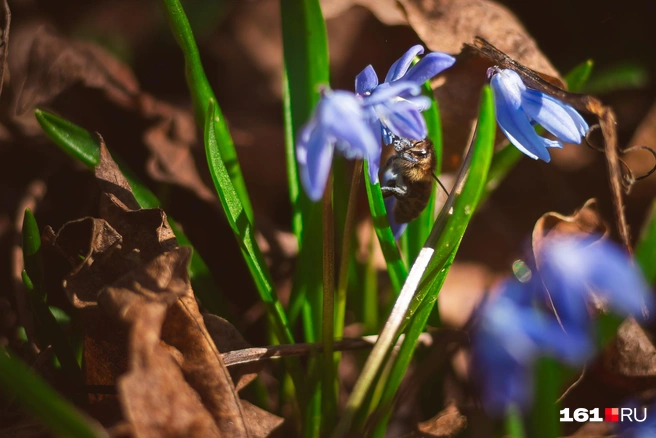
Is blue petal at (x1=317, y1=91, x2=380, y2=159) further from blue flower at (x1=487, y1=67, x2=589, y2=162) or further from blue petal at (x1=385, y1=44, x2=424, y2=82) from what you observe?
blue flower at (x1=487, y1=67, x2=589, y2=162)

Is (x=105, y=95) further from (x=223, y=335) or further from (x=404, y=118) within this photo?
(x=404, y=118)

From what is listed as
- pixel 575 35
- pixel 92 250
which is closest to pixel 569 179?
pixel 575 35

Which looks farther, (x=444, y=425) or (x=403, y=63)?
(x=444, y=425)

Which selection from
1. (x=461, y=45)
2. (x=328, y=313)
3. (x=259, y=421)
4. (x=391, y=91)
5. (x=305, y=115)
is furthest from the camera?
(x=461, y=45)

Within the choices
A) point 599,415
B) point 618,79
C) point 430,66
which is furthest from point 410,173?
point 618,79

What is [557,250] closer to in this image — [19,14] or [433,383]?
[433,383]
